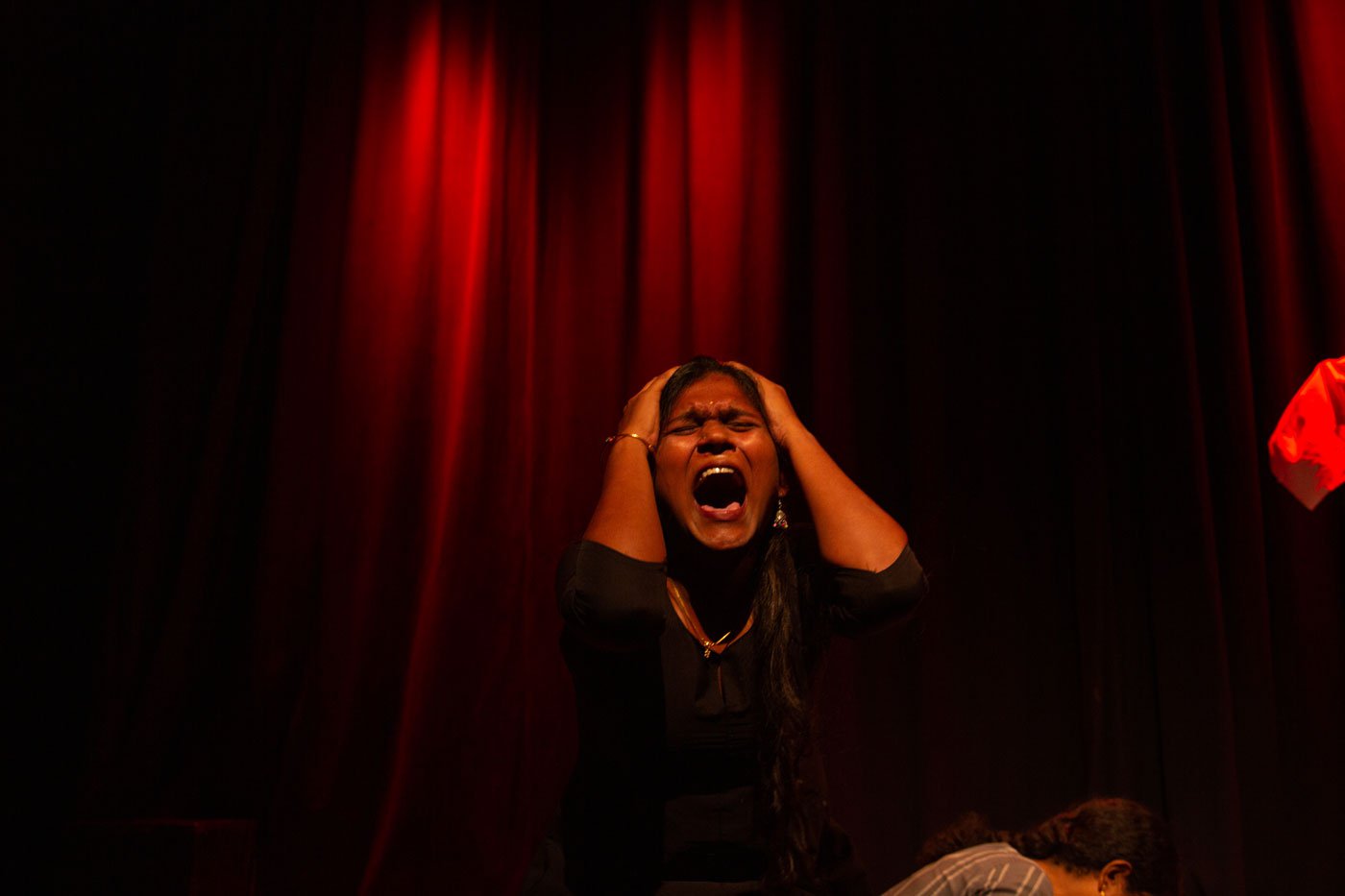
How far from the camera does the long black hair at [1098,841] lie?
2051 mm

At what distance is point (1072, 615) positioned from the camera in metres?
2.60

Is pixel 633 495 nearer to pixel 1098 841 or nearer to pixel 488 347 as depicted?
pixel 1098 841

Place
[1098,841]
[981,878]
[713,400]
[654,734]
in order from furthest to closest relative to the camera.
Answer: [1098,841]
[981,878]
[713,400]
[654,734]

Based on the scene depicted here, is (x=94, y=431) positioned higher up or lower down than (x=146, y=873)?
higher up

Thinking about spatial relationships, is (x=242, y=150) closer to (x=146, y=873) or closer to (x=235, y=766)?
A: (x=235, y=766)

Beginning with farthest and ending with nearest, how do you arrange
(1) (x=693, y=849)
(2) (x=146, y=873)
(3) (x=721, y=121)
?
(3) (x=721, y=121) → (2) (x=146, y=873) → (1) (x=693, y=849)

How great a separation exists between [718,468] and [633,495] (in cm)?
12

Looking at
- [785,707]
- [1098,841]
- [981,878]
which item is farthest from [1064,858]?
[785,707]

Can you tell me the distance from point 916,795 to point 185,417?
213 cm

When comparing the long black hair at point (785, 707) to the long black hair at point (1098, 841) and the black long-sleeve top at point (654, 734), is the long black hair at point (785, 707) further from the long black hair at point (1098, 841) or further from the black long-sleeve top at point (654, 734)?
the long black hair at point (1098, 841)

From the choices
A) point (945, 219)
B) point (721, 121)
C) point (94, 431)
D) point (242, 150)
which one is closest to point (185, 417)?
point (94, 431)

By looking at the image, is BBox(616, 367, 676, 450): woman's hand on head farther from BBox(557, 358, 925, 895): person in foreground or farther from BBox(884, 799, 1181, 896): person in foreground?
BBox(884, 799, 1181, 896): person in foreground

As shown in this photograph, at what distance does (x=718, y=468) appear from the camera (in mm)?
1428

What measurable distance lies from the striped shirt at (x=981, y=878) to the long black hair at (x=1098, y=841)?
252 mm
